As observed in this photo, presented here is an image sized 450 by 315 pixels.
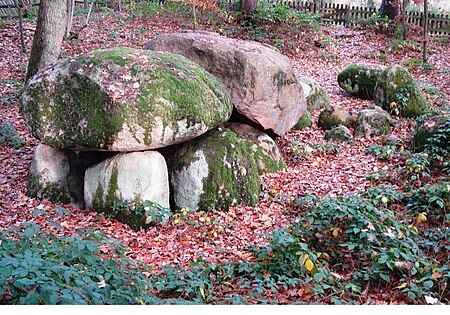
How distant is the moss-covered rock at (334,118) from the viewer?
10.5m

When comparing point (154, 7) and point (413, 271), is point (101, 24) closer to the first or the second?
point (154, 7)

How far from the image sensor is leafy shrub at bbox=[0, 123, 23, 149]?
855 centimetres

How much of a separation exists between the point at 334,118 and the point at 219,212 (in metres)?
4.63

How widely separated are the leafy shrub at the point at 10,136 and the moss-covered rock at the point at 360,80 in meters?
8.15

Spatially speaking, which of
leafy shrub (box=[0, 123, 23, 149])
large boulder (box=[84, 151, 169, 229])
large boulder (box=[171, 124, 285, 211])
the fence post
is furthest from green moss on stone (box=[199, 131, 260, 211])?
the fence post

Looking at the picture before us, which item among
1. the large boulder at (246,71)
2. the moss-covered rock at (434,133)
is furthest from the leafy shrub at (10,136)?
the moss-covered rock at (434,133)

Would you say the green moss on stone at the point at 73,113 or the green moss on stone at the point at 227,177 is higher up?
the green moss on stone at the point at 73,113

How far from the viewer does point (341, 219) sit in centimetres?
554

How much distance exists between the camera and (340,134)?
391 inches

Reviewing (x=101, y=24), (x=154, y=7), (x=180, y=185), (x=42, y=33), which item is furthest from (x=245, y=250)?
(x=154, y=7)

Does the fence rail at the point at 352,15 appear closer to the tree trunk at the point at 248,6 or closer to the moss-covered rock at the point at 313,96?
the tree trunk at the point at 248,6

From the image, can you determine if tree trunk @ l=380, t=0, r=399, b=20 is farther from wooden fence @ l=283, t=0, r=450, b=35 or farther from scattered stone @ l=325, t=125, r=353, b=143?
scattered stone @ l=325, t=125, r=353, b=143

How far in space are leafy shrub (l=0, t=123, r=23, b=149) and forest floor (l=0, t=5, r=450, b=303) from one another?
10cm

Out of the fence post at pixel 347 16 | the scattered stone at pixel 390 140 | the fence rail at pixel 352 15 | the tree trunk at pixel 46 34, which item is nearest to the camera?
the scattered stone at pixel 390 140
